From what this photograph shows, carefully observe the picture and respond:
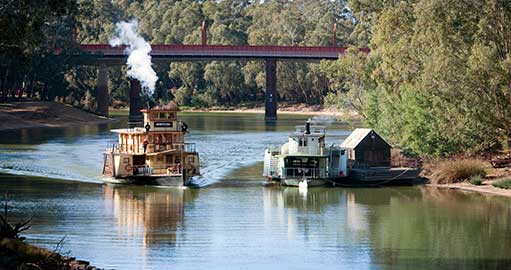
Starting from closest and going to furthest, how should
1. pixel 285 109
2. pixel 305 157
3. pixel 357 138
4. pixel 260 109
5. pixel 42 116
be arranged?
pixel 305 157
pixel 357 138
pixel 42 116
pixel 285 109
pixel 260 109

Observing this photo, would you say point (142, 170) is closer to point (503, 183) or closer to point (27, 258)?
point (503, 183)

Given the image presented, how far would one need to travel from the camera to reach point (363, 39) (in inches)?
7032

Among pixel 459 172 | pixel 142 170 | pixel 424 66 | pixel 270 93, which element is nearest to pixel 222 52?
pixel 270 93

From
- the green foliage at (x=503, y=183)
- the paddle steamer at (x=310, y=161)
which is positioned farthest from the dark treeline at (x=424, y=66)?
the paddle steamer at (x=310, y=161)

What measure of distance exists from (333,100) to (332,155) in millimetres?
21523

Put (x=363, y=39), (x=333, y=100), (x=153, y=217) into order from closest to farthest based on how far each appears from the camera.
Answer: (x=153, y=217), (x=333, y=100), (x=363, y=39)

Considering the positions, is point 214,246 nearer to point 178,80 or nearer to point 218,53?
point 218,53

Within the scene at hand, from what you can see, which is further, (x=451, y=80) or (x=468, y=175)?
(x=468, y=175)

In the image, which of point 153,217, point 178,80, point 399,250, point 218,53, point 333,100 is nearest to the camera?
point 399,250

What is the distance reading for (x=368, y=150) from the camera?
221ft

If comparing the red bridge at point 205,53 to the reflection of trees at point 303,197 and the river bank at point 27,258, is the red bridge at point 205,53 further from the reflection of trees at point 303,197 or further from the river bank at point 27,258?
the river bank at point 27,258

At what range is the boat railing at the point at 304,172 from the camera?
64250 mm

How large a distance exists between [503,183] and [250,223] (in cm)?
1786

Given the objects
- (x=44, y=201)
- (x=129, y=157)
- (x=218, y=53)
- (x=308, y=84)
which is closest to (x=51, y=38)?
(x=218, y=53)
